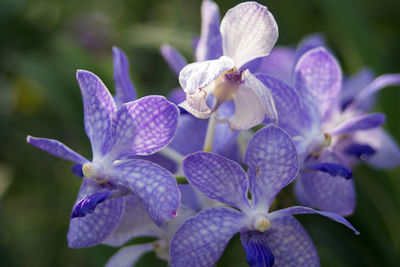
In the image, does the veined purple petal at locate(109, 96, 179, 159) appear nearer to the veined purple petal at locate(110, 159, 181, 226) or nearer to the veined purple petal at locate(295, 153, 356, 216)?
the veined purple petal at locate(110, 159, 181, 226)

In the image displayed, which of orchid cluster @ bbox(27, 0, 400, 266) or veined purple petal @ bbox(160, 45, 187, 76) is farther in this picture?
veined purple petal @ bbox(160, 45, 187, 76)

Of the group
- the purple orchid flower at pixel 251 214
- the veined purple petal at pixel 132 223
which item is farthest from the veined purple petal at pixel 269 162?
the veined purple petal at pixel 132 223

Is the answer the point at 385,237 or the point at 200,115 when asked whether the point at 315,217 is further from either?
the point at 200,115

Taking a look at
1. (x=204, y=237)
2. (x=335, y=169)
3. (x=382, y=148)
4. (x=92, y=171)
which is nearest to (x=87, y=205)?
(x=92, y=171)

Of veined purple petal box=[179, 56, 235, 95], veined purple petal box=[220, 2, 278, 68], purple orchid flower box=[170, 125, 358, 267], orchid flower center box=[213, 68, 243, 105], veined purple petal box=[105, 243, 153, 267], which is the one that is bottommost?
veined purple petal box=[105, 243, 153, 267]

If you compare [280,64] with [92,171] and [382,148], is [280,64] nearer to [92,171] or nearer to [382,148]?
[382,148]

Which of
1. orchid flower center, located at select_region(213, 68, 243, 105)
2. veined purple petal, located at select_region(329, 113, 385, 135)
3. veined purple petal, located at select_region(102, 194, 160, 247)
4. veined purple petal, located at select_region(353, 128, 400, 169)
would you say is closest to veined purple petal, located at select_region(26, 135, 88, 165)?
veined purple petal, located at select_region(102, 194, 160, 247)

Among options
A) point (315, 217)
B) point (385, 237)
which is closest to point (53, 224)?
point (315, 217)

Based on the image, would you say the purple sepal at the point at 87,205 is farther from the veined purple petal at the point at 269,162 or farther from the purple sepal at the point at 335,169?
the purple sepal at the point at 335,169
